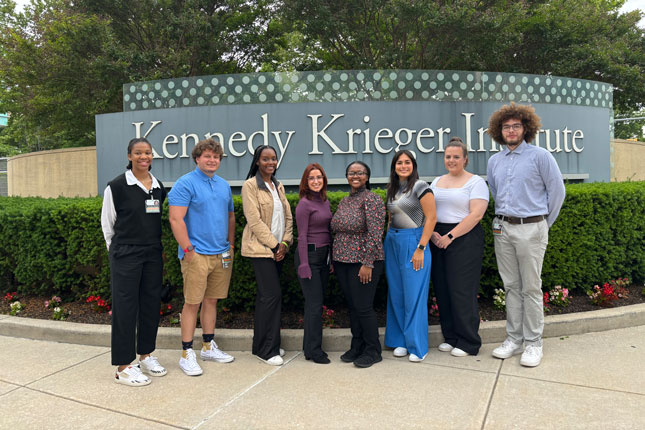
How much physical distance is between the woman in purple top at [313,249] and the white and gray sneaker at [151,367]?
1109 mm

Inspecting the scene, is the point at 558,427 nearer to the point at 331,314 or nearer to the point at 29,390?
the point at 331,314

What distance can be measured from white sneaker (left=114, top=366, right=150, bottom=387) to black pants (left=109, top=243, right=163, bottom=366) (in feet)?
0.22

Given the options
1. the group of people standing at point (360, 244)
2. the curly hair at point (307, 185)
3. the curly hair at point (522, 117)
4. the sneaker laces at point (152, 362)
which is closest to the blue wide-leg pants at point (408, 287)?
the group of people standing at point (360, 244)

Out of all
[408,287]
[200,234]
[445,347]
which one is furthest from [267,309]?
[445,347]

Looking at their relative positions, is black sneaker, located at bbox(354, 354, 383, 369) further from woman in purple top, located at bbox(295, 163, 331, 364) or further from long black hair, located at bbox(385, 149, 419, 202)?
long black hair, located at bbox(385, 149, 419, 202)

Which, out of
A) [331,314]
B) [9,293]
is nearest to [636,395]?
[331,314]

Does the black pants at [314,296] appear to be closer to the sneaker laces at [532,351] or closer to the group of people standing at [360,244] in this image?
the group of people standing at [360,244]

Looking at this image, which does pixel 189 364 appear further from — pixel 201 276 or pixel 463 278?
pixel 463 278

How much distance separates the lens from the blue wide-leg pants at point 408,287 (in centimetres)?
360

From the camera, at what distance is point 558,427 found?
99.7 inches

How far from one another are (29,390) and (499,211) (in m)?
3.74

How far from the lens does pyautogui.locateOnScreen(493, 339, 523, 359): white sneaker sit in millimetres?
3611

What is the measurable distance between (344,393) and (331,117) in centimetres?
456

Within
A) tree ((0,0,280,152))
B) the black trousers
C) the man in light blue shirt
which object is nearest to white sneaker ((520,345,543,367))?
the man in light blue shirt
